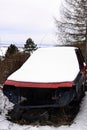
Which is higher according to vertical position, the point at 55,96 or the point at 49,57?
the point at 49,57

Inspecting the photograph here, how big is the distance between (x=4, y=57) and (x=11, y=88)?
5108mm

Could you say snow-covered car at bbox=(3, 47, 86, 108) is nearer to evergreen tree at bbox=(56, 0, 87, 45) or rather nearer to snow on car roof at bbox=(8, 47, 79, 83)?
snow on car roof at bbox=(8, 47, 79, 83)

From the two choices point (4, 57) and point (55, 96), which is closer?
point (55, 96)

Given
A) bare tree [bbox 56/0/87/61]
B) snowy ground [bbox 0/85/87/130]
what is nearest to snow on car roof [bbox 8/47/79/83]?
snowy ground [bbox 0/85/87/130]

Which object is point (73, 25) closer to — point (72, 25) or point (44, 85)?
point (72, 25)

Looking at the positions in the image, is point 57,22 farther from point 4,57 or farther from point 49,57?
point 49,57

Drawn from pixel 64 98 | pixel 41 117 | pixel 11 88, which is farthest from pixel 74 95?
pixel 11 88

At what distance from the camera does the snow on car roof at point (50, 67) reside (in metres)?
8.19

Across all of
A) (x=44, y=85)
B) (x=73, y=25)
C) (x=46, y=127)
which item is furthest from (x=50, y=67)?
(x=73, y=25)

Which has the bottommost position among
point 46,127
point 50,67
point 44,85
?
point 46,127

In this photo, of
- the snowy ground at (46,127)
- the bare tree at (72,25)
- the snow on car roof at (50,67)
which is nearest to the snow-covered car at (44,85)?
the snow on car roof at (50,67)

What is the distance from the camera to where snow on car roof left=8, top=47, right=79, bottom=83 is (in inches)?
322

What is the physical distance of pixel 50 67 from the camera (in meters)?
8.94

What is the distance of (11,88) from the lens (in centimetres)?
825
